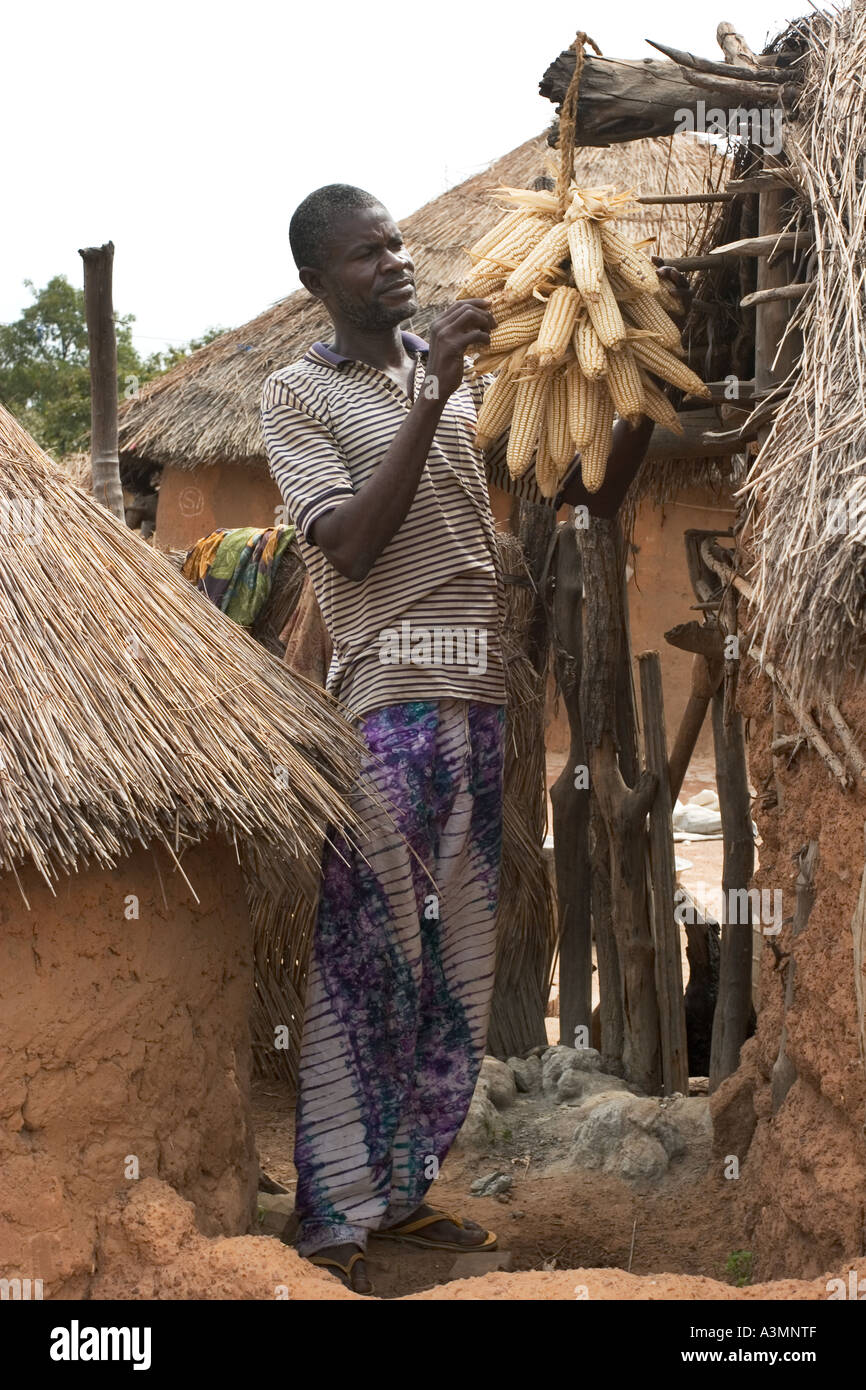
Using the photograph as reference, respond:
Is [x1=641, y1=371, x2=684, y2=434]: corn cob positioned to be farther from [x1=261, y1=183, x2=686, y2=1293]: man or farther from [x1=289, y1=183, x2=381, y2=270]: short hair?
[x1=289, y1=183, x2=381, y2=270]: short hair

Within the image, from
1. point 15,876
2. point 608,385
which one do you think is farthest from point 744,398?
point 15,876

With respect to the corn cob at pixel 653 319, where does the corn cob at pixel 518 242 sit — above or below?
above

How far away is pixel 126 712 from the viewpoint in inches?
113

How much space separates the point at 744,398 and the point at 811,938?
1.34 m

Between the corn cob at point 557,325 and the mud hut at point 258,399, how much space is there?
6353 mm

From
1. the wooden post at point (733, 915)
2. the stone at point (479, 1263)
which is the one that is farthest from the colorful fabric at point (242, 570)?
the stone at point (479, 1263)

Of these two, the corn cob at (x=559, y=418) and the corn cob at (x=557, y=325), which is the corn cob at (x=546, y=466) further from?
the corn cob at (x=557, y=325)

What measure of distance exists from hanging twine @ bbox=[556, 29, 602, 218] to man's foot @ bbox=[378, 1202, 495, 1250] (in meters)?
2.43

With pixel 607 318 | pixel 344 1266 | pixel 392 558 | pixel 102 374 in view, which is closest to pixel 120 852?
pixel 392 558

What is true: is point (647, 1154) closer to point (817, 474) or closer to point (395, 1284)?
point (395, 1284)

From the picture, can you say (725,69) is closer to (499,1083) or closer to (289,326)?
(499,1083)

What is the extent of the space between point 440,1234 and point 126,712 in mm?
1570

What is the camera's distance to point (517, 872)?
17.3 ft

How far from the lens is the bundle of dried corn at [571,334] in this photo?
316 centimetres
